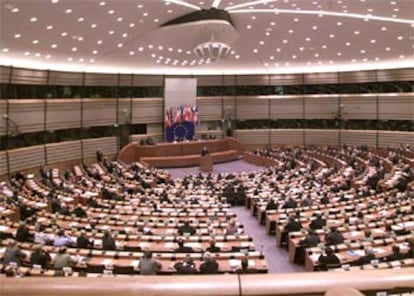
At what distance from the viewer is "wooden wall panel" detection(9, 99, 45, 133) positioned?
1097 inches

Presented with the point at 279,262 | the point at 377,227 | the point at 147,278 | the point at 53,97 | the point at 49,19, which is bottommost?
the point at 279,262

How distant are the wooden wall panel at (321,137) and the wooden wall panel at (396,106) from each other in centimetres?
439

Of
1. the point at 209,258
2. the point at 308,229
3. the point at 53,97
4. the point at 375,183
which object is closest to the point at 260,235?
the point at 308,229

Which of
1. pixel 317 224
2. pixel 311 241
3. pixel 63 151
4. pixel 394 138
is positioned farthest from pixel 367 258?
pixel 394 138

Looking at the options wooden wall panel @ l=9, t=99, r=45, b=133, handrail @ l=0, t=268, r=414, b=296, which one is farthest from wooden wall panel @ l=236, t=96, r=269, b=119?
handrail @ l=0, t=268, r=414, b=296

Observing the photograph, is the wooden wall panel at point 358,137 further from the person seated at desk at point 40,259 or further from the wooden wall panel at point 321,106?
the person seated at desk at point 40,259

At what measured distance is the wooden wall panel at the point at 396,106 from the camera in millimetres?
37219

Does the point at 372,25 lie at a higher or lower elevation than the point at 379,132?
higher

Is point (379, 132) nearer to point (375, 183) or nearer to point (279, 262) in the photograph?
point (375, 183)

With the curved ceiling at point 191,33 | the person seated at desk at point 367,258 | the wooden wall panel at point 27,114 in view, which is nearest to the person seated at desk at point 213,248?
the person seated at desk at point 367,258

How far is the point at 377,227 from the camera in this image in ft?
46.4

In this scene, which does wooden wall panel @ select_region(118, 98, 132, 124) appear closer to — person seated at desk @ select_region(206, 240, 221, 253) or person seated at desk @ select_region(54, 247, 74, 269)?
person seated at desk @ select_region(206, 240, 221, 253)

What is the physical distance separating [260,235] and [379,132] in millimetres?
25987

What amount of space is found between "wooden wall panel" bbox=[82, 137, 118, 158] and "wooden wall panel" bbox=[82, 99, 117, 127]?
131cm
